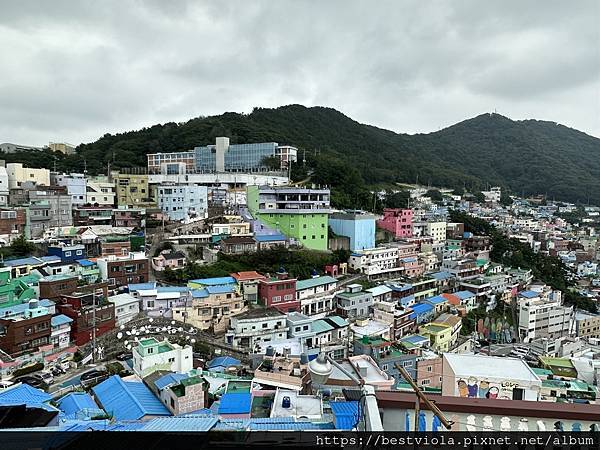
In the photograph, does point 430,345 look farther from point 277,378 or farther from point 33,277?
point 33,277

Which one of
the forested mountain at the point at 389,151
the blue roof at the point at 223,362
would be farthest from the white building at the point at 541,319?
the blue roof at the point at 223,362

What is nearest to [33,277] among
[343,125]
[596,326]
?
[596,326]

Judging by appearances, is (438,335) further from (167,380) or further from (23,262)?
(23,262)

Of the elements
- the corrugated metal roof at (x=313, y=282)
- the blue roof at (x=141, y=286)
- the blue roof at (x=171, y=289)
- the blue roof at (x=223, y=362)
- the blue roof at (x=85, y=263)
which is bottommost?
the blue roof at (x=223, y=362)

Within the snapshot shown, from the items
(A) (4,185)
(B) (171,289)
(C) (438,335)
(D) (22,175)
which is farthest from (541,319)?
(D) (22,175)

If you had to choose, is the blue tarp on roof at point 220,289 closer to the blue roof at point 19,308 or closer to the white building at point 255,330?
the white building at point 255,330

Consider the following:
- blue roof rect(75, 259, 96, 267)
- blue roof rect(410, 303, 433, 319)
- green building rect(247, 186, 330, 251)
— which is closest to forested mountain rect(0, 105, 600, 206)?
green building rect(247, 186, 330, 251)

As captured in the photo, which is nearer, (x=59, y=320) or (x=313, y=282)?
(x=59, y=320)
